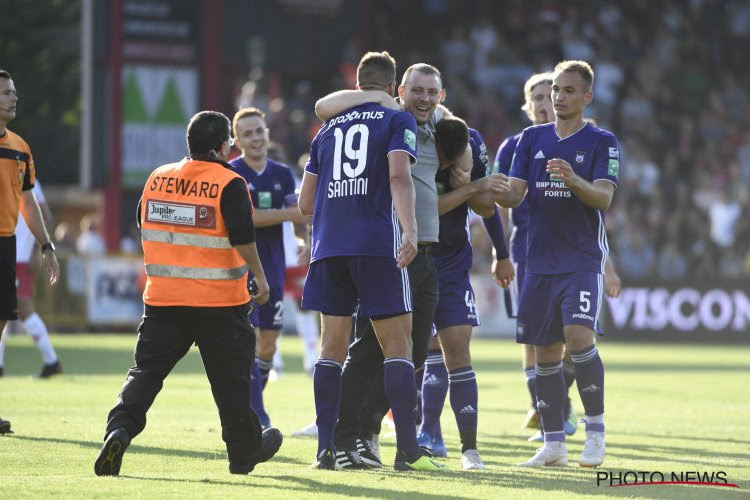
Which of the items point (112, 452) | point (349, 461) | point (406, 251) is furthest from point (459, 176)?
point (112, 452)

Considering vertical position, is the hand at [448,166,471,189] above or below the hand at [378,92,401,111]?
below

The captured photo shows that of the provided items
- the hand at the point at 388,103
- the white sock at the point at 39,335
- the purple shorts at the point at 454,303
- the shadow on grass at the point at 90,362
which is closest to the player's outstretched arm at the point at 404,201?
the hand at the point at 388,103

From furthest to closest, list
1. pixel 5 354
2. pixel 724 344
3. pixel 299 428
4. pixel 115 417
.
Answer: pixel 724 344, pixel 5 354, pixel 299 428, pixel 115 417

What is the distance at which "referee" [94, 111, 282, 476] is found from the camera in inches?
302

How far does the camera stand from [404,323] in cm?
804

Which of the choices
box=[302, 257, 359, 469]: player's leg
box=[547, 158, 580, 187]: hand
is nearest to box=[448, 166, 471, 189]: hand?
box=[547, 158, 580, 187]: hand

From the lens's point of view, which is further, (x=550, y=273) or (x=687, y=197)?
(x=687, y=197)

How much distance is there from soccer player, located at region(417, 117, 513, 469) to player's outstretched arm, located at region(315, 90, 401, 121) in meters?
0.62

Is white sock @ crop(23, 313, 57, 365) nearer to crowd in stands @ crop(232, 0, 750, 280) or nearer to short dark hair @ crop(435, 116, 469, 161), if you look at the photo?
short dark hair @ crop(435, 116, 469, 161)

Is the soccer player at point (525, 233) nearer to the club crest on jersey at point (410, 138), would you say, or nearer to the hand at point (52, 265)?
the club crest on jersey at point (410, 138)

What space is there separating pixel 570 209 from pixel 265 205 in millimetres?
2948

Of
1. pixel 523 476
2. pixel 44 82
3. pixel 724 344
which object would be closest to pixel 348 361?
pixel 523 476

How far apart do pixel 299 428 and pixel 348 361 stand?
8.59ft

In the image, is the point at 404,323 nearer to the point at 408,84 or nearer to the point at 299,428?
the point at 408,84
